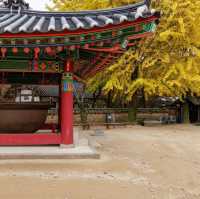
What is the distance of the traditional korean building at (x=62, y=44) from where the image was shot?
20.0ft

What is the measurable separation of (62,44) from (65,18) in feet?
6.44

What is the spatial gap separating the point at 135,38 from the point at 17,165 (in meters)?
3.63

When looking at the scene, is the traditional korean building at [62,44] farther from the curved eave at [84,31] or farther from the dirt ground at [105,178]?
the dirt ground at [105,178]

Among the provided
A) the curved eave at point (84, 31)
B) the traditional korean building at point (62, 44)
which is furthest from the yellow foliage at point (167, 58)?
the curved eave at point (84, 31)

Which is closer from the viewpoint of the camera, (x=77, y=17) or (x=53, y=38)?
(x=53, y=38)

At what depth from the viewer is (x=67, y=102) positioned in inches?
294

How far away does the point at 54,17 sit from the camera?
8336 millimetres

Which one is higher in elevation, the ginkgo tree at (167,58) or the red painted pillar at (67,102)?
the ginkgo tree at (167,58)

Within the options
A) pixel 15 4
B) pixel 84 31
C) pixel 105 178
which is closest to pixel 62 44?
pixel 84 31

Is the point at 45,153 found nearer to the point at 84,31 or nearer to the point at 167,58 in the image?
the point at 84,31

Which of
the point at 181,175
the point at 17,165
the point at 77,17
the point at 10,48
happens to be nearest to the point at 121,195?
the point at 181,175

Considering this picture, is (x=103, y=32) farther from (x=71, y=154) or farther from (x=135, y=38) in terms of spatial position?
(x=71, y=154)

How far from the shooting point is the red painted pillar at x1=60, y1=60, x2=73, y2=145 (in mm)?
7402

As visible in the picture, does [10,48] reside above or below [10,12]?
below
